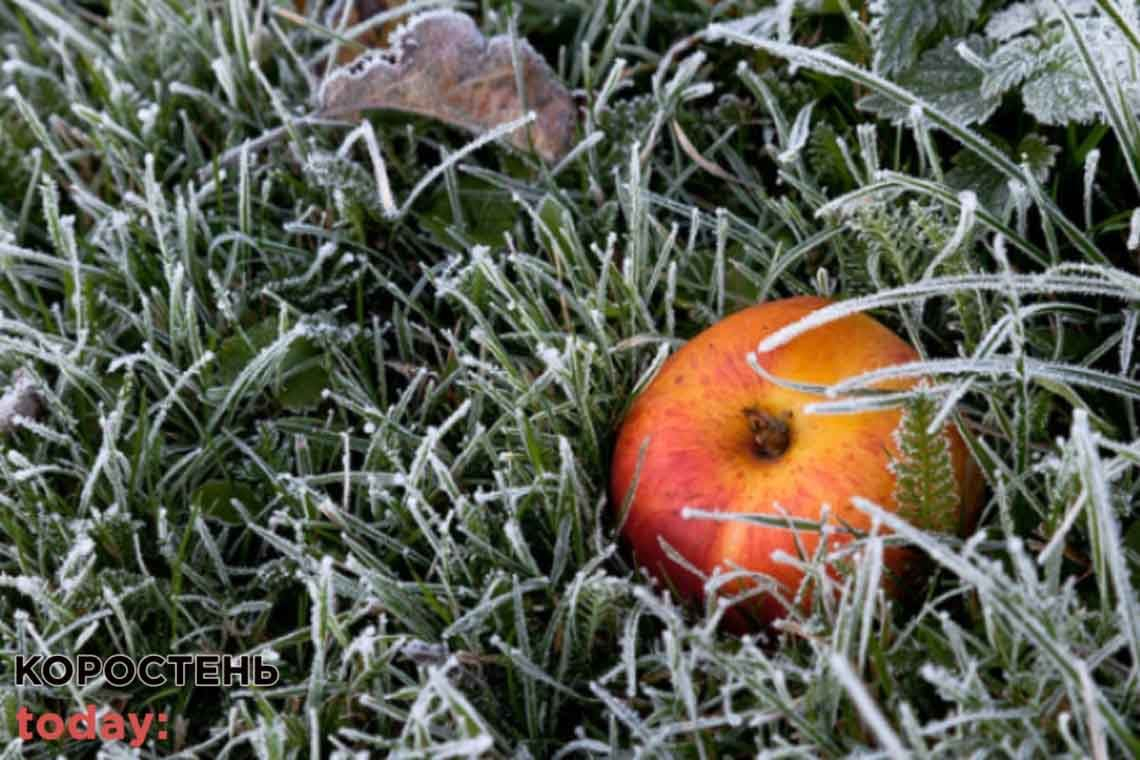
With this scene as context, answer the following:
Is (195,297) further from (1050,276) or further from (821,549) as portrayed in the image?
(1050,276)

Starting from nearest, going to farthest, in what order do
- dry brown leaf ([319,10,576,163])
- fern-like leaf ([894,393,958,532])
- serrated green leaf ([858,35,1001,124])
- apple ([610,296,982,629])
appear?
fern-like leaf ([894,393,958,532])
apple ([610,296,982,629])
serrated green leaf ([858,35,1001,124])
dry brown leaf ([319,10,576,163])

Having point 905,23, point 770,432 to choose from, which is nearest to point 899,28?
point 905,23

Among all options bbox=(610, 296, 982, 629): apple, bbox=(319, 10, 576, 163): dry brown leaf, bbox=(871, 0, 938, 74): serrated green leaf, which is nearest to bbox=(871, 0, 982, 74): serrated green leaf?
bbox=(871, 0, 938, 74): serrated green leaf

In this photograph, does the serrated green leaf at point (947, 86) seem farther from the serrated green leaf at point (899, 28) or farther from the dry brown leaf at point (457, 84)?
the dry brown leaf at point (457, 84)

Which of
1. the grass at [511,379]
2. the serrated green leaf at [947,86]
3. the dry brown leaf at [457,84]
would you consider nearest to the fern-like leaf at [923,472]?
the grass at [511,379]

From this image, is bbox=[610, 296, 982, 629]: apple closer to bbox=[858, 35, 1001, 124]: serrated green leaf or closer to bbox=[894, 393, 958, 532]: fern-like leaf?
bbox=[894, 393, 958, 532]: fern-like leaf

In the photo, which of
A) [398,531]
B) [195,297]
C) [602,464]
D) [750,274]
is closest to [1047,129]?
[750,274]

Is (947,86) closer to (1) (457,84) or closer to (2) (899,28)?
(2) (899,28)

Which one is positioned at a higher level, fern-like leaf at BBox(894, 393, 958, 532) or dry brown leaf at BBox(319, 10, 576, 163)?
dry brown leaf at BBox(319, 10, 576, 163)
